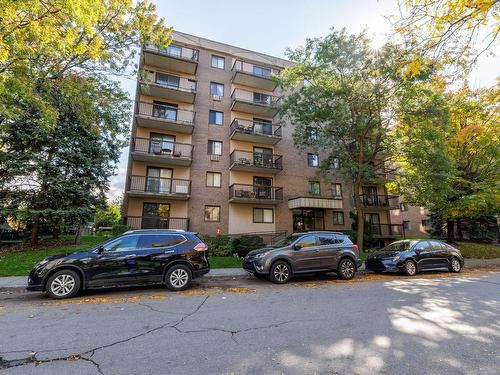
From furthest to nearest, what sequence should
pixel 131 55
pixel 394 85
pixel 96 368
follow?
pixel 394 85 → pixel 131 55 → pixel 96 368

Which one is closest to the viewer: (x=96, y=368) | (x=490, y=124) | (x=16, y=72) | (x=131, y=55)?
(x=96, y=368)

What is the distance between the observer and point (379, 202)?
78.2 feet

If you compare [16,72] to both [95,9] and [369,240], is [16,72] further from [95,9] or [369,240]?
[369,240]

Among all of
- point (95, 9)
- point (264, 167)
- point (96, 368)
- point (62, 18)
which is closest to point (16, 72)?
point (62, 18)

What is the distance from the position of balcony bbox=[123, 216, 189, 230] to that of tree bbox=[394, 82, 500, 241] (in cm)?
1460

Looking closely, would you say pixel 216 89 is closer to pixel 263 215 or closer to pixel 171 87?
pixel 171 87

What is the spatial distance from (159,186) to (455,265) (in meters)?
17.0

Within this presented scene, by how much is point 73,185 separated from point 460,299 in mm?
17562

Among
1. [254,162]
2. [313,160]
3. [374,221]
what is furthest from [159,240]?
[374,221]

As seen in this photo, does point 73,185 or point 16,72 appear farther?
point 73,185

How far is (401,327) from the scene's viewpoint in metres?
4.72

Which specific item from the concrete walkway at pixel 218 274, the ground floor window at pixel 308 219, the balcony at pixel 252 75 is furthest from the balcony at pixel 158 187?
the balcony at pixel 252 75

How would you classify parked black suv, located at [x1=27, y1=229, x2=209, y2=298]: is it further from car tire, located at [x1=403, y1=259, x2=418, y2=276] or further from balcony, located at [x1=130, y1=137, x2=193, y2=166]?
balcony, located at [x1=130, y1=137, x2=193, y2=166]

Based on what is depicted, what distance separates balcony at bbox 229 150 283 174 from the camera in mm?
19672
